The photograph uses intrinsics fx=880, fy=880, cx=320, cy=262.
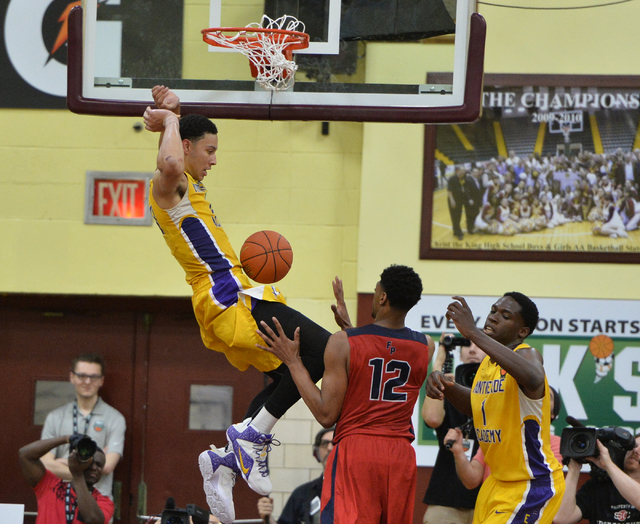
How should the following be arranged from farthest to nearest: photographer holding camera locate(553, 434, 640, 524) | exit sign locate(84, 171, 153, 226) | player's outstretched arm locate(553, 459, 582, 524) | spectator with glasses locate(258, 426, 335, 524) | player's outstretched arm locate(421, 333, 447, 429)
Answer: exit sign locate(84, 171, 153, 226), spectator with glasses locate(258, 426, 335, 524), player's outstretched arm locate(421, 333, 447, 429), player's outstretched arm locate(553, 459, 582, 524), photographer holding camera locate(553, 434, 640, 524)

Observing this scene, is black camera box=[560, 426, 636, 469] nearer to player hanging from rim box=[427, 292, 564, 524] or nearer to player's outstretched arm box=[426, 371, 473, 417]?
player hanging from rim box=[427, 292, 564, 524]

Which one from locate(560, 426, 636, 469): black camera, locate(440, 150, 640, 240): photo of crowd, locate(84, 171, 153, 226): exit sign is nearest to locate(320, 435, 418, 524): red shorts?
locate(560, 426, 636, 469): black camera

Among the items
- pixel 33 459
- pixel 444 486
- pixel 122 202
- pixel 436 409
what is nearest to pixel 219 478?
pixel 436 409

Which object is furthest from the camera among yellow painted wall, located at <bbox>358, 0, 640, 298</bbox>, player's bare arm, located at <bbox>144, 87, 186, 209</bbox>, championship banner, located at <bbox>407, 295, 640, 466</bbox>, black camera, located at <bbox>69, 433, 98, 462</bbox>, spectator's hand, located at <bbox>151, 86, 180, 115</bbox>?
yellow painted wall, located at <bbox>358, 0, 640, 298</bbox>

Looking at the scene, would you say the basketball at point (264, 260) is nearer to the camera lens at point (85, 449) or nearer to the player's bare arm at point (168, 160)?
the player's bare arm at point (168, 160)

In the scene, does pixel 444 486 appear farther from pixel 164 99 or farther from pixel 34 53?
pixel 34 53

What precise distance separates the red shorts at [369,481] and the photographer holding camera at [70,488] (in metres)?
2.87

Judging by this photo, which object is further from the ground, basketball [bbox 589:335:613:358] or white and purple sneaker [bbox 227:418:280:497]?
basketball [bbox 589:335:613:358]

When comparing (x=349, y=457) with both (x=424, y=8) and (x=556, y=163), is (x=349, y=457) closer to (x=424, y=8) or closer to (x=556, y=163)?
(x=424, y=8)

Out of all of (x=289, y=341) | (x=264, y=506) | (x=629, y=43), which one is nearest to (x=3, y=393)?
(x=264, y=506)

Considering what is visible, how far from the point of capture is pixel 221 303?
4.62 meters

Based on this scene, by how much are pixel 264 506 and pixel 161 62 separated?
347 cm

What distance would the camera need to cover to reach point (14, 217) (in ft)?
28.1

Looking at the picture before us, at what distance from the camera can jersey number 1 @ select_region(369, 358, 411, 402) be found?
4.52 m
